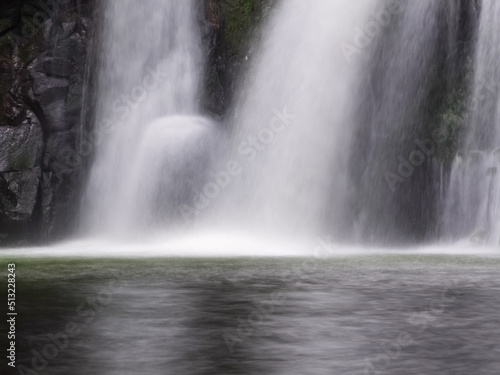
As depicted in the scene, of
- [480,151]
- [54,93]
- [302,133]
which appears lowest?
[480,151]

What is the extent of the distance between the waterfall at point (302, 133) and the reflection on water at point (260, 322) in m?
11.1

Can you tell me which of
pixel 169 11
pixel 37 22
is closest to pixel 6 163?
pixel 37 22

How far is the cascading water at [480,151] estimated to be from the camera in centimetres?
2102

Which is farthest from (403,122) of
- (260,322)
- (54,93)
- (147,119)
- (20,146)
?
(260,322)

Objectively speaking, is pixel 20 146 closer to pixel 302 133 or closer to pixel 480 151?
pixel 302 133

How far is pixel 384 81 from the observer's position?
23172 millimetres

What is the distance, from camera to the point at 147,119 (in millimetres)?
27125

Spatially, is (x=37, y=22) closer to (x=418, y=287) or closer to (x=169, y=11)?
(x=169, y=11)

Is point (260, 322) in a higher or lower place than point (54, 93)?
lower

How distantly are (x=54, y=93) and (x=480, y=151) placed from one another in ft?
41.4

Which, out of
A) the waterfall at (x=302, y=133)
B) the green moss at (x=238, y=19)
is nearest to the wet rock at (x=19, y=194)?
the waterfall at (x=302, y=133)

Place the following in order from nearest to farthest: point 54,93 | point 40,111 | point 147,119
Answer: point 40,111, point 54,93, point 147,119

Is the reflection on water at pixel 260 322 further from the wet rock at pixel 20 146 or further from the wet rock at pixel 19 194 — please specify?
the wet rock at pixel 20 146

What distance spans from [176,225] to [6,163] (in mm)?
5478
